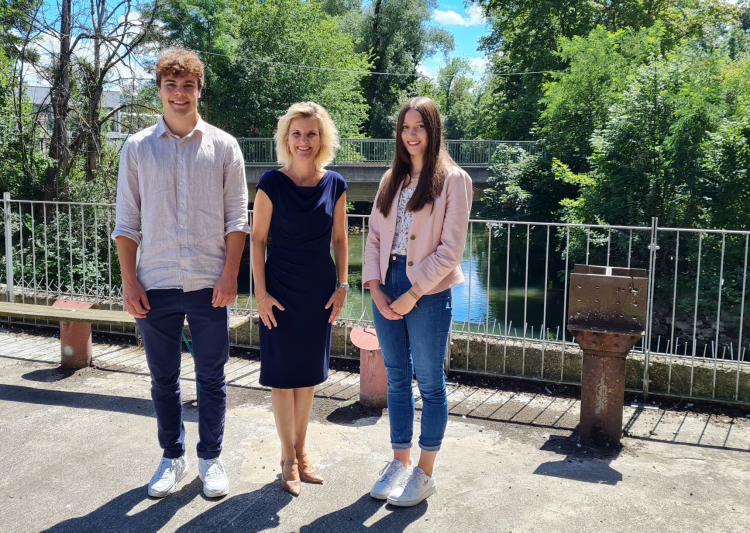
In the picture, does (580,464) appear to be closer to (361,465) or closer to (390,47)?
(361,465)

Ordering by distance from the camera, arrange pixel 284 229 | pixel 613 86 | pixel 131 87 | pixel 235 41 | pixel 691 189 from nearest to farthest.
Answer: pixel 284 229
pixel 131 87
pixel 691 189
pixel 613 86
pixel 235 41

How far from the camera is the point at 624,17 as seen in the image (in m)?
31.2

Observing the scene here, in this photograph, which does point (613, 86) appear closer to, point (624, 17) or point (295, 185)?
point (624, 17)

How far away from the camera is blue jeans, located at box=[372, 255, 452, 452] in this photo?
311 cm

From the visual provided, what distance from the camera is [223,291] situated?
3.17m

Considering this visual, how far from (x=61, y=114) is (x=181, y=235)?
11977 mm

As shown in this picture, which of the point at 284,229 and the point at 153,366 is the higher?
the point at 284,229

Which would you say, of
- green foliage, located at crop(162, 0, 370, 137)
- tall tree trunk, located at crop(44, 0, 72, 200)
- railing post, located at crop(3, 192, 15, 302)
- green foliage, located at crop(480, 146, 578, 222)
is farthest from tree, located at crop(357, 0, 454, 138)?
railing post, located at crop(3, 192, 15, 302)

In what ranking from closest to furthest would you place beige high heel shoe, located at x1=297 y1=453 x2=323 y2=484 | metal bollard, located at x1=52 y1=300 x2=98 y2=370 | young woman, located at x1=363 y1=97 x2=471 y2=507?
young woman, located at x1=363 y1=97 x2=471 y2=507, beige high heel shoe, located at x1=297 y1=453 x2=323 y2=484, metal bollard, located at x1=52 y1=300 x2=98 y2=370

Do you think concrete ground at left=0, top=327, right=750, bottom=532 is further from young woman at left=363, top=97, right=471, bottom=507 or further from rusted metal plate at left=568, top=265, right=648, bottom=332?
rusted metal plate at left=568, top=265, right=648, bottom=332

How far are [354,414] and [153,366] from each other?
1.64 m

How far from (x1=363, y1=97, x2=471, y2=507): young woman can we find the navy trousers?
0.78 m

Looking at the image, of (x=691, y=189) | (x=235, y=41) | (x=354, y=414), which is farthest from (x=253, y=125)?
(x=354, y=414)

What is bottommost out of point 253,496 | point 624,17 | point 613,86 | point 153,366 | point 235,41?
point 253,496
